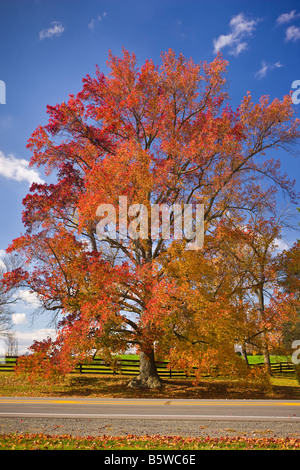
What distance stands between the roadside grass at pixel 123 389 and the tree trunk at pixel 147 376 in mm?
465

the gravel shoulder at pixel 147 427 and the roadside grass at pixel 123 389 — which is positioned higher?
the gravel shoulder at pixel 147 427

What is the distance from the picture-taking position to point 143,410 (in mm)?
12234

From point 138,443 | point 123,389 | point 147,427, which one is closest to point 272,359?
point 123,389

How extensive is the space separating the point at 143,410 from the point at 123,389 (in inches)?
256

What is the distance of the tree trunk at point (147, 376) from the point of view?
61.6ft

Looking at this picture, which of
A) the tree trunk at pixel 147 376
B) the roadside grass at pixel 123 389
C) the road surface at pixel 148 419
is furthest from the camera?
the tree trunk at pixel 147 376

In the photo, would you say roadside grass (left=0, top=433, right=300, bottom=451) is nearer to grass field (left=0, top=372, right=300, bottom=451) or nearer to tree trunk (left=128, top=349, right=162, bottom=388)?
grass field (left=0, top=372, right=300, bottom=451)

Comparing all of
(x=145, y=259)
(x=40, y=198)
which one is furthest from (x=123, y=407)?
(x=40, y=198)

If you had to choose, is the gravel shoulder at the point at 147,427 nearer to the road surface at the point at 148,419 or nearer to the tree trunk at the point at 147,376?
the road surface at the point at 148,419

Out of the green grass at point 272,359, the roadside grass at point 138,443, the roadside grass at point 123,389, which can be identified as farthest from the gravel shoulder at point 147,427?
the green grass at point 272,359

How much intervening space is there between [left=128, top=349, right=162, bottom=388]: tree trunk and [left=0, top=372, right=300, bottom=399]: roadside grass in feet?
1.53

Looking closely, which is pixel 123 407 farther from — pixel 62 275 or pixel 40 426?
pixel 62 275
